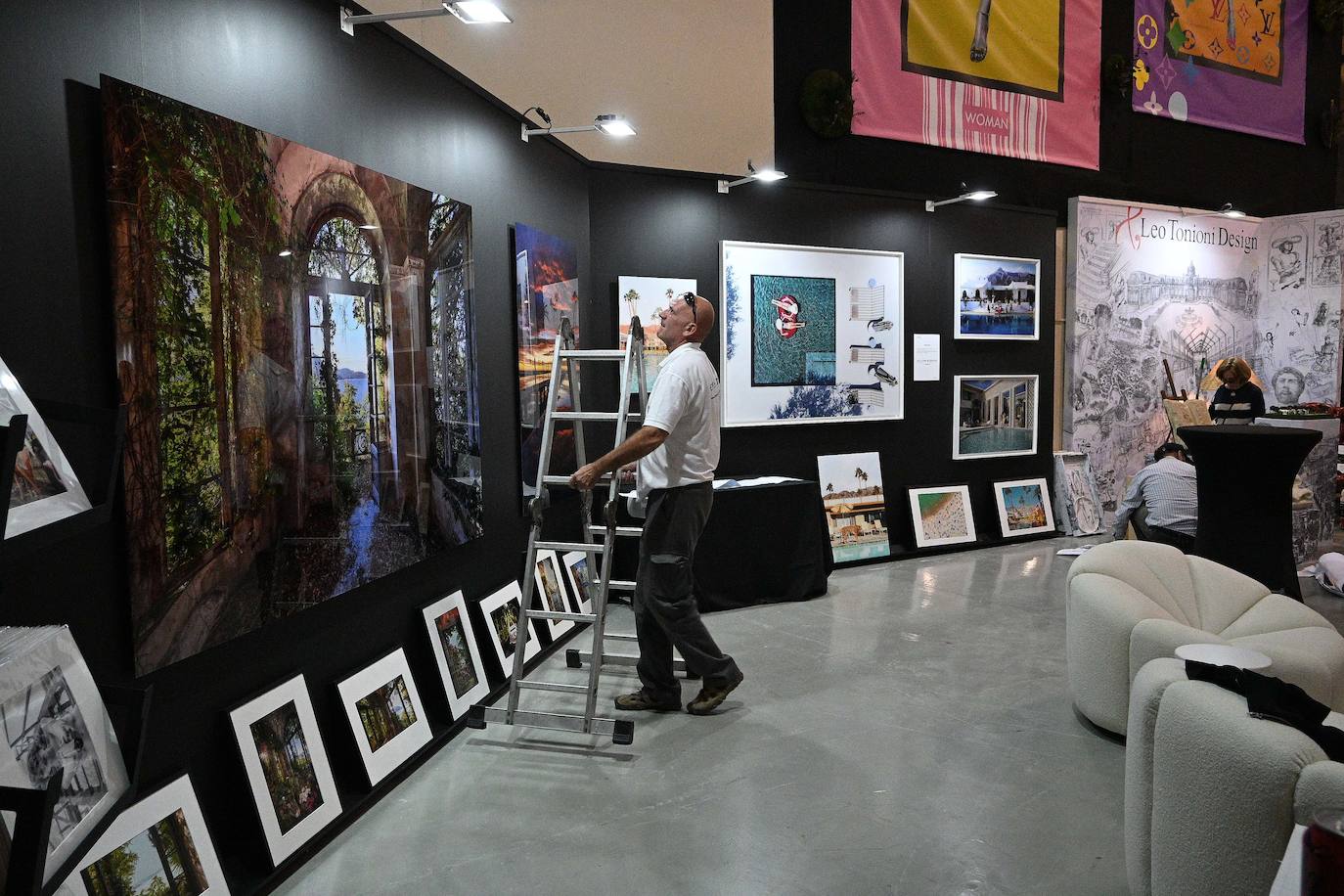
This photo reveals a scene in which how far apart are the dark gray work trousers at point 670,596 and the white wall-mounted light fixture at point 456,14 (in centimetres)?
191

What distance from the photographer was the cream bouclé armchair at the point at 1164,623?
10.6ft

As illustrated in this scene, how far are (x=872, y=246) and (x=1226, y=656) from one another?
4768 mm

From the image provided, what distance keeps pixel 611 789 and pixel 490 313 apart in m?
2.25

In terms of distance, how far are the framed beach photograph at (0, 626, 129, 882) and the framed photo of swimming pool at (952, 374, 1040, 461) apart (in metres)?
7.00

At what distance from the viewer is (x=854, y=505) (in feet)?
23.0

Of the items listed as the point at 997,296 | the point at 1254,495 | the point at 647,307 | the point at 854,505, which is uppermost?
the point at 997,296

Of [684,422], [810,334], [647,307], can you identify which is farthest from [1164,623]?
[810,334]

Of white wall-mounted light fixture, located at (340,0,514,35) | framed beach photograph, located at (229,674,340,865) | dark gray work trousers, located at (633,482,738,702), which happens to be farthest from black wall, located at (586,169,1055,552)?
framed beach photograph, located at (229,674,340,865)

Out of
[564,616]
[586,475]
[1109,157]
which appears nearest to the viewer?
[586,475]

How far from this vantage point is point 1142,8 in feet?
29.3

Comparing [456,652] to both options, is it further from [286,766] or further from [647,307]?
[647,307]

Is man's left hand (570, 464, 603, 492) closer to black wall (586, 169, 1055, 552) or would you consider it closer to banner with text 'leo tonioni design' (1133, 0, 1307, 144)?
black wall (586, 169, 1055, 552)

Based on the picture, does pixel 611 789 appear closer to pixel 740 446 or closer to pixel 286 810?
pixel 286 810

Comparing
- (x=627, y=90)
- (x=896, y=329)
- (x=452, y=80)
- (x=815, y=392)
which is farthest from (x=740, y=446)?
(x=452, y=80)
